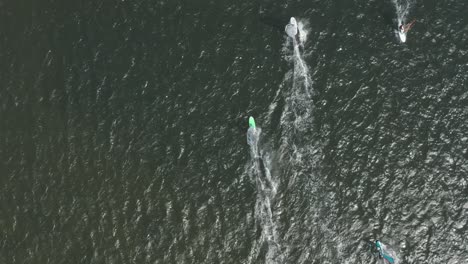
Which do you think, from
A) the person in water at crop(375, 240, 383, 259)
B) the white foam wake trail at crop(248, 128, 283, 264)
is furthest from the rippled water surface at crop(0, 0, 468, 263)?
the person in water at crop(375, 240, 383, 259)

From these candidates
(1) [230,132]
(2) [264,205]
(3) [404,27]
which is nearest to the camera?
(2) [264,205]

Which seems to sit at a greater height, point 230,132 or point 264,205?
point 230,132

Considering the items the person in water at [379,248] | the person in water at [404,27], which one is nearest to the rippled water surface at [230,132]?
the person in water at [379,248]

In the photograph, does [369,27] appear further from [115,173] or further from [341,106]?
[115,173]

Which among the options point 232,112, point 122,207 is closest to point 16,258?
point 122,207

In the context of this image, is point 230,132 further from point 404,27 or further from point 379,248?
point 404,27

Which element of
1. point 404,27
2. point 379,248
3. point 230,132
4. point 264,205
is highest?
point 404,27

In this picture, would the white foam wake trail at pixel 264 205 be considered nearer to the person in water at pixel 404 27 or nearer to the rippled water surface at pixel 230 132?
the rippled water surface at pixel 230 132

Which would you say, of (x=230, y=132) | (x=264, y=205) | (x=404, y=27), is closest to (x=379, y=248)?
(x=264, y=205)

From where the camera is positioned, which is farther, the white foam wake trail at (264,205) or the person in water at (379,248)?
the white foam wake trail at (264,205)
